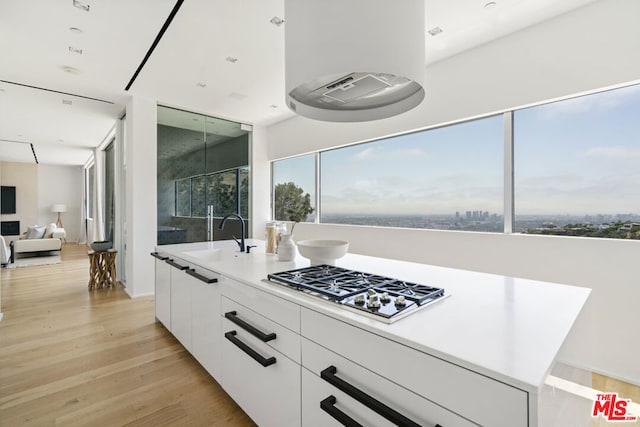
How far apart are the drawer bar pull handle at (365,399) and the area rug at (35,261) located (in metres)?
7.54

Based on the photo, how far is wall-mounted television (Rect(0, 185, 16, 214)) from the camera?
8.88 m

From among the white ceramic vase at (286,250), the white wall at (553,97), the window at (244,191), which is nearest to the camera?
the white ceramic vase at (286,250)

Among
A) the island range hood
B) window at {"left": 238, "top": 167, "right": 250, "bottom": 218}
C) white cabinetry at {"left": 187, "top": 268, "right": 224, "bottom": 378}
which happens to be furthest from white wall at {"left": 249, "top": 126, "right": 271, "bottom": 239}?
the island range hood

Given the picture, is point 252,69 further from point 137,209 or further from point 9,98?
point 9,98

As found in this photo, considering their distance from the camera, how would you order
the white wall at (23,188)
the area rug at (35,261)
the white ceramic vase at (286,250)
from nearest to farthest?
the white ceramic vase at (286,250), the area rug at (35,261), the white wall at (23,188)

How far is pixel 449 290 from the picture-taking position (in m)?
1.32

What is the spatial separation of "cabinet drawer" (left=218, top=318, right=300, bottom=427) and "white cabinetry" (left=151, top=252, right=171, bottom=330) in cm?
114

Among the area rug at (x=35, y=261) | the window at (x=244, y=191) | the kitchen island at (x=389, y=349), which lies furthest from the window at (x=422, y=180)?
the area rug at (x=35, y=261)

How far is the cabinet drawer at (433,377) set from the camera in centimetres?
67

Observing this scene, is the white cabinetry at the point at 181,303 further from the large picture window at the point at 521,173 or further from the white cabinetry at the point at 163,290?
the large picture window at the point at 521,173

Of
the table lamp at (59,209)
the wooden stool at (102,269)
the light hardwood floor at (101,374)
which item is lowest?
the light hardwood floor at (101,374)

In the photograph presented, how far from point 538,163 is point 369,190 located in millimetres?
2128

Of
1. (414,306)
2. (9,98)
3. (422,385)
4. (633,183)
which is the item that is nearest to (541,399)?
(422,385)

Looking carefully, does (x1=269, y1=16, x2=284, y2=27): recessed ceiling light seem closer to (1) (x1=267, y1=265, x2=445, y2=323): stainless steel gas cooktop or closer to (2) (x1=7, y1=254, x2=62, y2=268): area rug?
(1) (x1=267, y1=265, x2=445, y2=323): stainless steel gas cooktop
